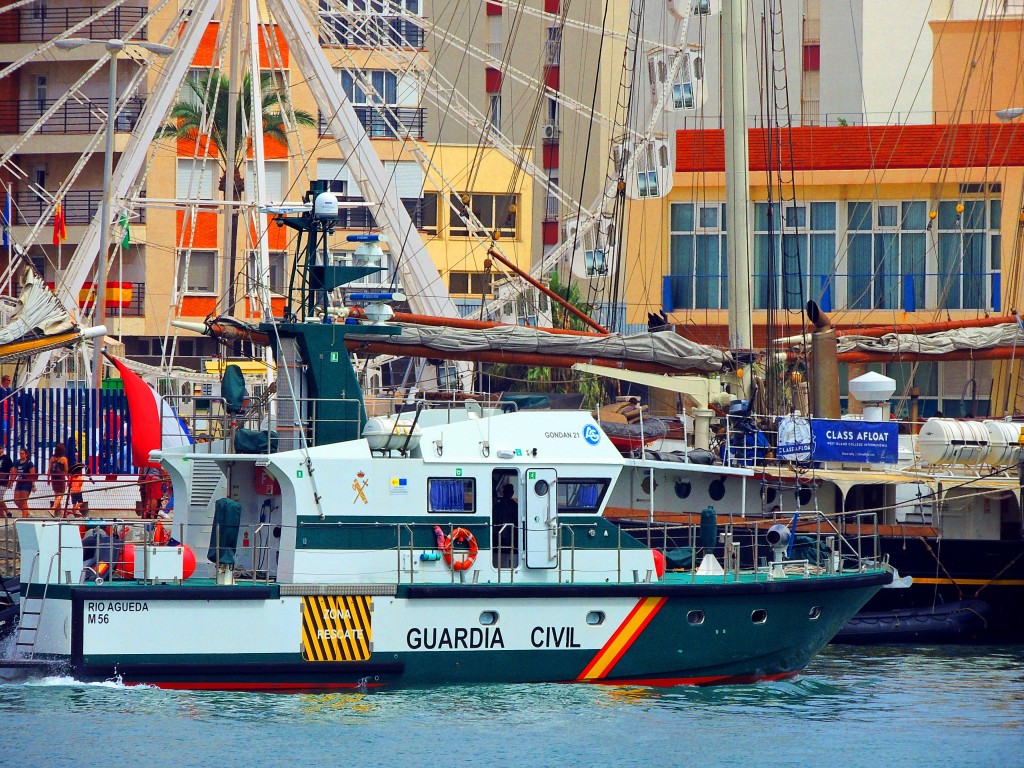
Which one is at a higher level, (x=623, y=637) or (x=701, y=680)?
(x=623, y=637)

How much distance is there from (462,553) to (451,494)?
0.79m

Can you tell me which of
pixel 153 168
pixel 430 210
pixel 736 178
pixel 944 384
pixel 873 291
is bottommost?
pixel 944 384

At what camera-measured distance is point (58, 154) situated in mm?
54562

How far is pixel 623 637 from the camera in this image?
21.5 metres

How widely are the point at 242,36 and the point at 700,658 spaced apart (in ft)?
67.9

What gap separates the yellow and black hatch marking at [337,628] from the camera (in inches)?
811

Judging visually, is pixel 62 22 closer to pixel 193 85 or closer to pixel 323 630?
pixel 193 85

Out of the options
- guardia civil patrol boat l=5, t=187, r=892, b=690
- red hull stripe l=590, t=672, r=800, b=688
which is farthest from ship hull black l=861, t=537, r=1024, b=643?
red hull stripe l=590, t=672, r=800, b=688

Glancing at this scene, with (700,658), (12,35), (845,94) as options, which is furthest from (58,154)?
(700,658)

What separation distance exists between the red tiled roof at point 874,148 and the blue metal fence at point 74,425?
18.5m

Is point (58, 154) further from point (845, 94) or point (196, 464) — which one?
point (196, 464)

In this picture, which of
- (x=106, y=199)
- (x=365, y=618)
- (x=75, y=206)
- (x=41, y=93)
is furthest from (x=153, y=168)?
(x=365, y=618)

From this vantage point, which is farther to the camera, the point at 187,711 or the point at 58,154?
the point at 58,154

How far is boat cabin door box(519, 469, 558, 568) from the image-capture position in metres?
21.5
